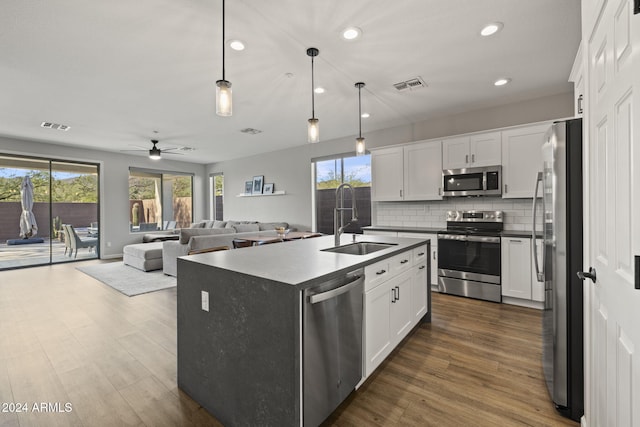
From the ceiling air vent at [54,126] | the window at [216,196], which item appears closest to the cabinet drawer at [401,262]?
the ceiling air vent at [54,126]

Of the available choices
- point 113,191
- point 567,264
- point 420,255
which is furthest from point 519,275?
point 113,191

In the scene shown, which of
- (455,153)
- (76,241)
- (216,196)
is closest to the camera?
(455,153)

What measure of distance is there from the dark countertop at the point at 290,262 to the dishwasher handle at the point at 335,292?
72 millimetres

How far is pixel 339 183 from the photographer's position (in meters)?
6.35

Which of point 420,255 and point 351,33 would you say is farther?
point 420,255

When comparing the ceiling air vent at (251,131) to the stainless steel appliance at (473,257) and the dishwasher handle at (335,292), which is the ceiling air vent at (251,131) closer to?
the stainless steel appliance at (473,257)

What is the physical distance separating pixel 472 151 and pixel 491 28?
2.04 metres

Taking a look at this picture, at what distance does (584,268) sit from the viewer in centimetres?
163

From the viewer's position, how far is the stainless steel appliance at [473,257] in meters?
3.83

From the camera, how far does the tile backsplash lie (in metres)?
4.16

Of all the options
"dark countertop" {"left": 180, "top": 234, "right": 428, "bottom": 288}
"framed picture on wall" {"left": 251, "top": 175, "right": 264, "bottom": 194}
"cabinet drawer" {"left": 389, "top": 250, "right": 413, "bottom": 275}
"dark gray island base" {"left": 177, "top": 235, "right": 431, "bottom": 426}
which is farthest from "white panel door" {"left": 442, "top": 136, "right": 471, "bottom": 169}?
"framed picture on wall" {"left": 251, "top": 175, "right": 264, "bottom": 194}

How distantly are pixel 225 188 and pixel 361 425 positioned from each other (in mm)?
8157

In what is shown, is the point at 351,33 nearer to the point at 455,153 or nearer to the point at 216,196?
the point at 455,153

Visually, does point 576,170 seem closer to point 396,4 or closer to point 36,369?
point 396,4
